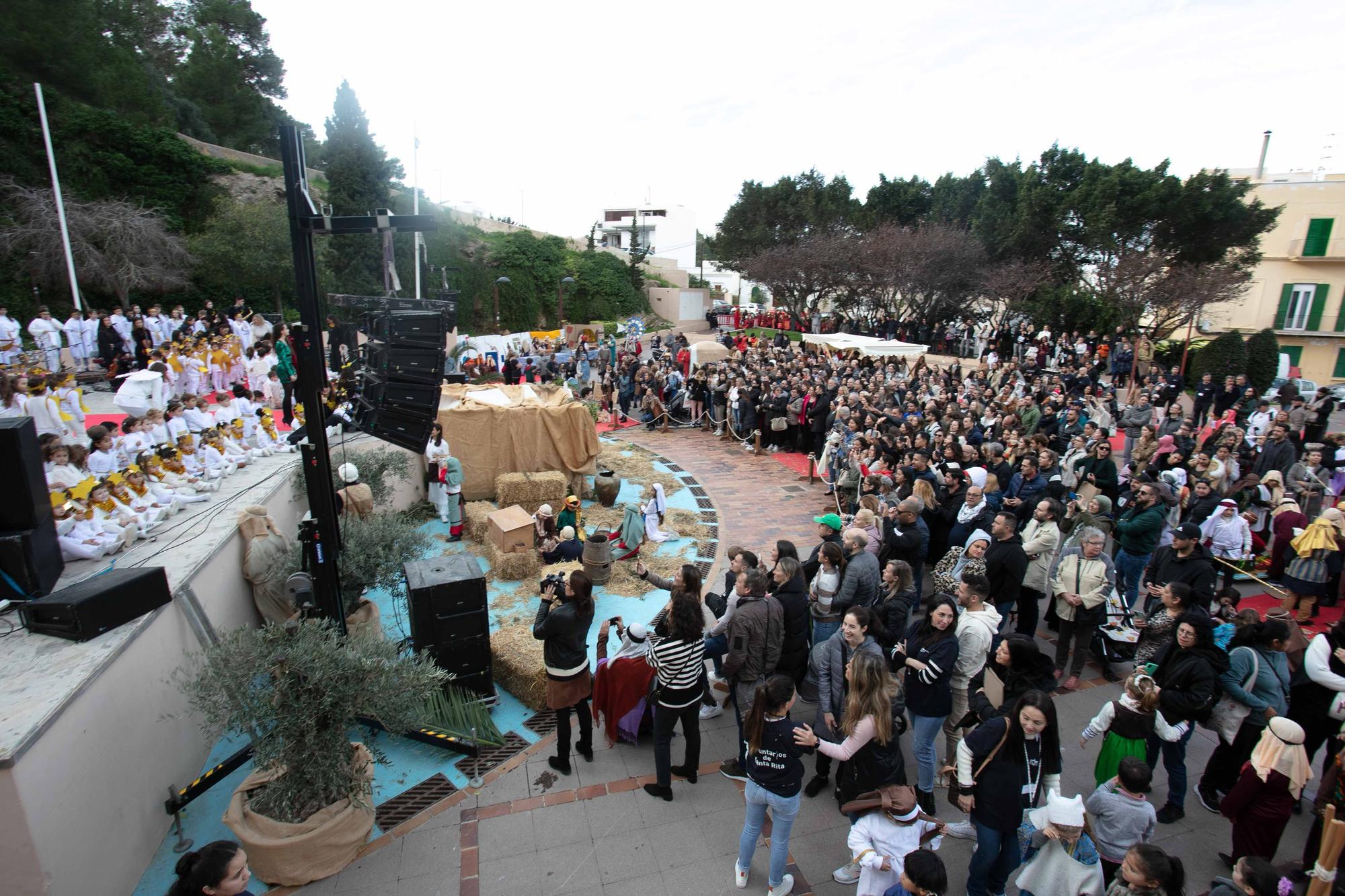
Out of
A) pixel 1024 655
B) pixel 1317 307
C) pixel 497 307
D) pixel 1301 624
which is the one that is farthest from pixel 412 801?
pixel 497 307

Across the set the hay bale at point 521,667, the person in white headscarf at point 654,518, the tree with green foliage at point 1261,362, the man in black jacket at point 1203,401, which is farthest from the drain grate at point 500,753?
the tree with green foliage at point 1261,362

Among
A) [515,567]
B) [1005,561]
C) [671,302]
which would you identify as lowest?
[515,567]

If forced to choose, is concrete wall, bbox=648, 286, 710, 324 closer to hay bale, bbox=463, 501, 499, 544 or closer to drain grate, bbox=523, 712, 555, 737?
hay bale, bbox=463, 501, 499, 544

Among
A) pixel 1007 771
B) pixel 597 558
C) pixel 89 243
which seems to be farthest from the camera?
pixel 89 243

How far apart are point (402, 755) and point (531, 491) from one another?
216 inches

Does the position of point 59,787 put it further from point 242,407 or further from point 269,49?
point 269,49

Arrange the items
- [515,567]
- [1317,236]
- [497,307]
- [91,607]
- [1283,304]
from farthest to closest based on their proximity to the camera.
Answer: [497,307] < [1283,304] < [1317,236] < [515,567] < [91,607]

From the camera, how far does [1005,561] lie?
5871 mm

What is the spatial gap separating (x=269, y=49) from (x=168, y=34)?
523cm

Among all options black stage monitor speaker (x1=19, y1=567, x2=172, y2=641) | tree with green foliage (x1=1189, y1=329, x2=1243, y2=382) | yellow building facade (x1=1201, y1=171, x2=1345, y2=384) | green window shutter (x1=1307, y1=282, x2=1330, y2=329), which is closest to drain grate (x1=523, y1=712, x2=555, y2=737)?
black stage monitor speaker (x1=19, y1=567, x2=172, y2=641)

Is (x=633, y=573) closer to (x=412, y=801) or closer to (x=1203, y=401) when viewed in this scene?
(x=412, y=801)

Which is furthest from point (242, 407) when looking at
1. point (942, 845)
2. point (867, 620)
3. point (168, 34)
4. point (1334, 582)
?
point (168, 34)

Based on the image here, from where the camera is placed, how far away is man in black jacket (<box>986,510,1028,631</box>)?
19.1 feet

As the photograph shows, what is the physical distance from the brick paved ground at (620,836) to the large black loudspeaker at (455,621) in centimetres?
92
